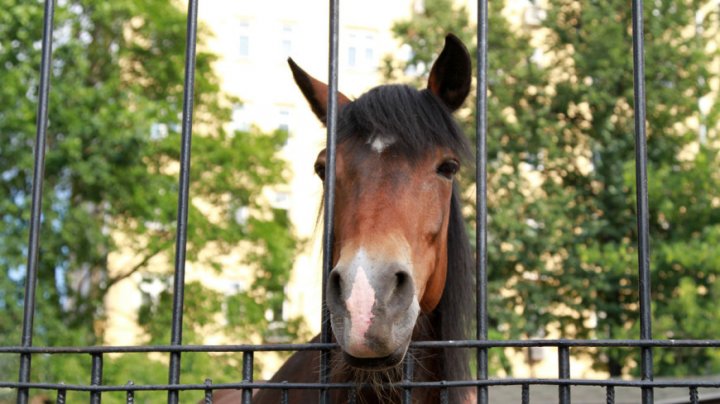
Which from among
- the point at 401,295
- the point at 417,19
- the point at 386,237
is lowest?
the point at 401,295

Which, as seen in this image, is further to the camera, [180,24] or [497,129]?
[497,129]

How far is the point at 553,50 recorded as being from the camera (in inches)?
932

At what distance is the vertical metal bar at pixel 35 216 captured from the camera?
103 inches

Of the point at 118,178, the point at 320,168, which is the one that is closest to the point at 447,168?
the point at 320,168

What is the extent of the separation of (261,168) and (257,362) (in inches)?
194

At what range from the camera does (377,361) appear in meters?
2.26

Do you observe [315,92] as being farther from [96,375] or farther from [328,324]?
[96,375]

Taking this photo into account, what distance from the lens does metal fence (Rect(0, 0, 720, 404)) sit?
2301mm

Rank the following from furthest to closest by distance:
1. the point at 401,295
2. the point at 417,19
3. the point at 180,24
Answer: the point at 417,19 → the point at 180,24 → the point at 401,295

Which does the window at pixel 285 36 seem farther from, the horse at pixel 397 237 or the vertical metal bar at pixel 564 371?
the vertical metal bar at pixel 564 371

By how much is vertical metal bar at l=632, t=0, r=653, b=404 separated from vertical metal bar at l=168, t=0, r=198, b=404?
132 cm

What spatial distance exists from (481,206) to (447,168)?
1.09ft

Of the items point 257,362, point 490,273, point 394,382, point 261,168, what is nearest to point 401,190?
point 394,382

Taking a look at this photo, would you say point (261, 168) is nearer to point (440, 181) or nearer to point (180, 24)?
point (180, 24)
